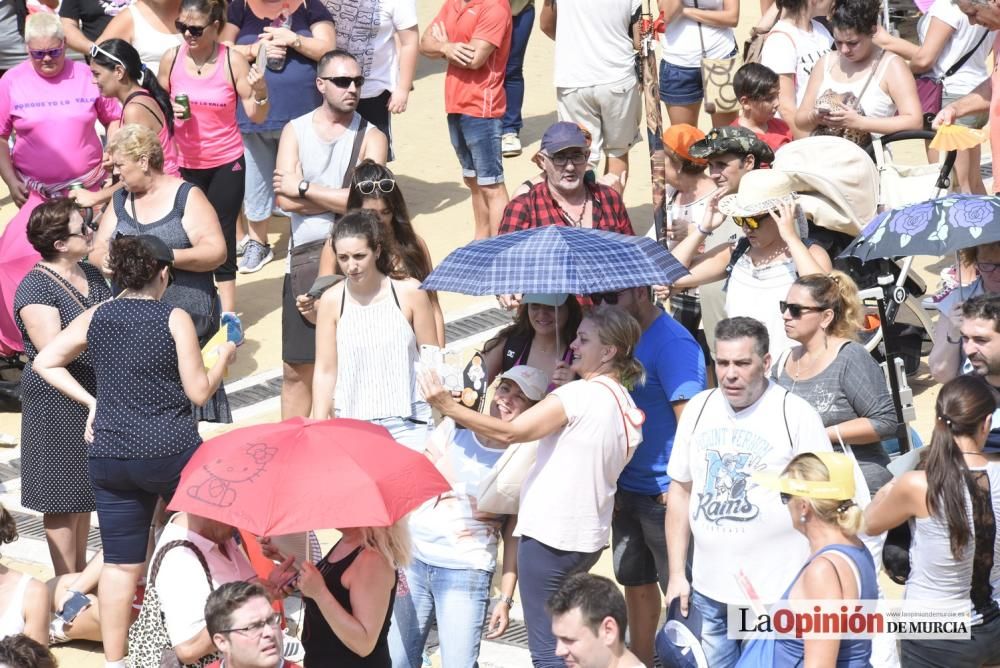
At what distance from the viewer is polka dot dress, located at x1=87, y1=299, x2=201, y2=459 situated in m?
6.14

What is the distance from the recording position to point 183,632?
5.16m

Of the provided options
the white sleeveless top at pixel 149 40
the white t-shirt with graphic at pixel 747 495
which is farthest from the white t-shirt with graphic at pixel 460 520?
the white sleeveless top at pixel 149 40

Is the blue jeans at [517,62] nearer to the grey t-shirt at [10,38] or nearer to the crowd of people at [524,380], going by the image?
the crowd of people at [524,380]

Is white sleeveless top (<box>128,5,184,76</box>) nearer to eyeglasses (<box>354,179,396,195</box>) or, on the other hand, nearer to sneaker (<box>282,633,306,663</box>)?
eyeglasses (<box>354,179,396,195</box>)

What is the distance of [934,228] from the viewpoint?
21.3ft

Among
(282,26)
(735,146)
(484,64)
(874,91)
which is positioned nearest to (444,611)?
(735,146)

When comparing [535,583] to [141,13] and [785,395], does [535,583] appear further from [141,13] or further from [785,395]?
[141,13]

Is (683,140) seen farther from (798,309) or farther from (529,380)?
(529,380)

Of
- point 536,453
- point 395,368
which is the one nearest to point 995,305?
point 536,453

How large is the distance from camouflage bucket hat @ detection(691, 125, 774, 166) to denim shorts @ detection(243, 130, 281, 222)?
3.95m

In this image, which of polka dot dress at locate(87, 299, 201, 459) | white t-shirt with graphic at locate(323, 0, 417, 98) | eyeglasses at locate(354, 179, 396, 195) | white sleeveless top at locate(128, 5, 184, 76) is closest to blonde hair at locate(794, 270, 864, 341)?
eyeglasses at locate(354, 179, 396, 195)

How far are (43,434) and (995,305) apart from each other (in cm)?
424

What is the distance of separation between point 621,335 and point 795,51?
160 inches

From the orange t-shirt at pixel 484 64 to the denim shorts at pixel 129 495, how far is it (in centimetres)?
464
